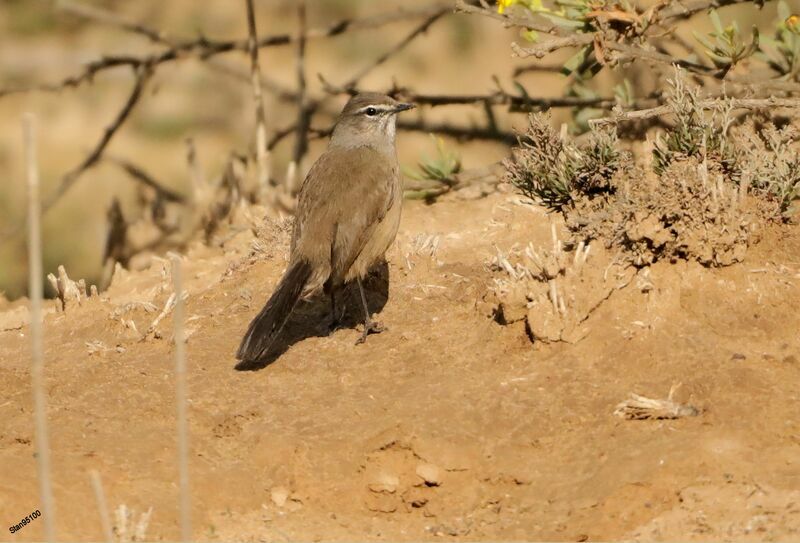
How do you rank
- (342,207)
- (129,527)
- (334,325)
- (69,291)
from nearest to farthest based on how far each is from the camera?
1. (129,527)
2. (334,325)
3. (342,207)
4. (69,291)

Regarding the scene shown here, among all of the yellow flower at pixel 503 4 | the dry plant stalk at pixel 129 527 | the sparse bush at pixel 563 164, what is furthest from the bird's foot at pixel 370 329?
the yellow flower at pixel 503 4

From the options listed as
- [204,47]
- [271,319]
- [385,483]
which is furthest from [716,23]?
[204,47]

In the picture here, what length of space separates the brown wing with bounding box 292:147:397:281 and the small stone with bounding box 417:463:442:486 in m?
1.58

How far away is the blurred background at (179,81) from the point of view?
1213 cm

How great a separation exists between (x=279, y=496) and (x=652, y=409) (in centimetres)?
153

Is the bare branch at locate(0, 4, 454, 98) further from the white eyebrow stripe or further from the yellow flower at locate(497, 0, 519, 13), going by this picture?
the yellow flower at locate(497, 0, 519, 13)

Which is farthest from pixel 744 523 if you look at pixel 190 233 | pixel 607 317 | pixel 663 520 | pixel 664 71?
pixel 190 233

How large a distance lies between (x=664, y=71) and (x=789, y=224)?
1910mm

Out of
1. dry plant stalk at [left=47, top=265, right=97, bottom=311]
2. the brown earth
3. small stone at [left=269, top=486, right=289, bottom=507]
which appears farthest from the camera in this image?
dry plant stalk at [left=47, top=265, right=97, bottom=311]

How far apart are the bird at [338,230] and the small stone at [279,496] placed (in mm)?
929

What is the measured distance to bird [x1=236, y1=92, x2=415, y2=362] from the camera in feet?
20.3

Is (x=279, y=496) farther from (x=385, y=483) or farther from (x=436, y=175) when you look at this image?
(x=436, y=175)

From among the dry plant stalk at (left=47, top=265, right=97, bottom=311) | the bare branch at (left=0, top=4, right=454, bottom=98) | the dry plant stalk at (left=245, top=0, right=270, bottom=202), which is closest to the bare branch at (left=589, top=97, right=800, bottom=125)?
the dry plant stalk at (left=47, top=265, right=97, bottom=311)

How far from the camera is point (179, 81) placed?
43.9 ft
